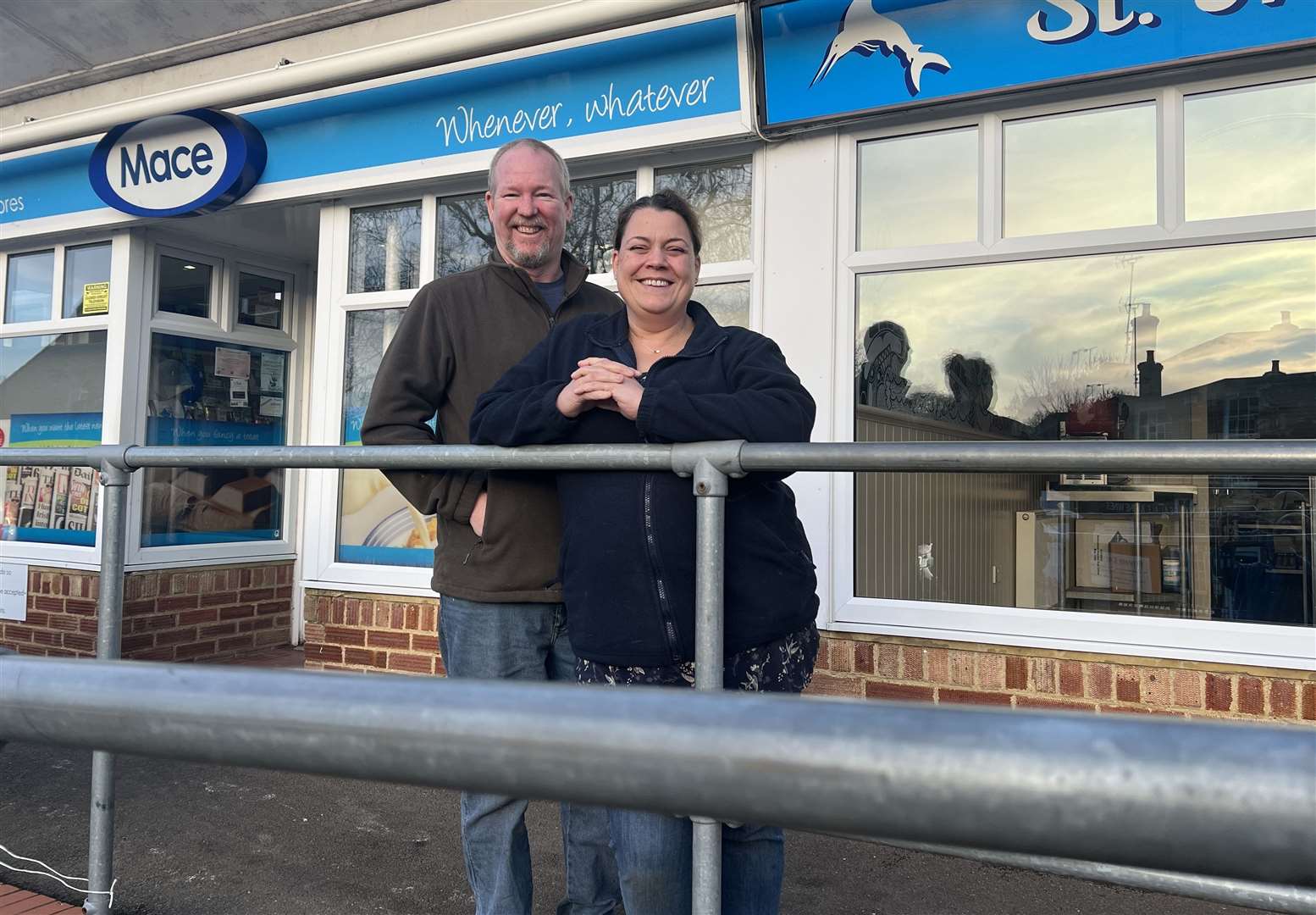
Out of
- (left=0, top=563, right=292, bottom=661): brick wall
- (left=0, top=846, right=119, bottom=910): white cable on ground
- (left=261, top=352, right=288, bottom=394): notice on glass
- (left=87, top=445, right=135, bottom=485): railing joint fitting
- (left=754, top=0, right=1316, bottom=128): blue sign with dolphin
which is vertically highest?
(left=754, top=0, right=1316, bottom=128): blue sign with dolphin

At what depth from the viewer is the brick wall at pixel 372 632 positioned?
475 centimetres

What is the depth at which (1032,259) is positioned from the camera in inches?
149

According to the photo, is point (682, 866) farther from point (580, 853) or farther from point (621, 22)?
point (621, 22)

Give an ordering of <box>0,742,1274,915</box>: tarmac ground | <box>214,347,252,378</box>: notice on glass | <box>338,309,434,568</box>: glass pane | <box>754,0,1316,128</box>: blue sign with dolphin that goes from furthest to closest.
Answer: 1. <box>214,347,252,378</box>: notice on glass
2. <box>338,309,434,568</box>: glass pane
3. <box>754,0,1316,128</box>: blue sign with dolphin
4. <box>0,742,1274,915</box>: tarmac ground

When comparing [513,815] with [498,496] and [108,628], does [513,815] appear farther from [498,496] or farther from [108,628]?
[108,628]

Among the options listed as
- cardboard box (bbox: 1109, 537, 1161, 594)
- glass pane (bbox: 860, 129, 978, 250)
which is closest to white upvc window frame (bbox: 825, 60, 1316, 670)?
glass pane (bbox: 860, 129, 978, 250)

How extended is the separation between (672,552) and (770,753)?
143 cm

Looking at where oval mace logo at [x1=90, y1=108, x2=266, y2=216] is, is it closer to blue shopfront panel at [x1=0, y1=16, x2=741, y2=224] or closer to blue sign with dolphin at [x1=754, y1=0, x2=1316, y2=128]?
blue shopfront panel at [x1=0, y1=16, x2=741, y2=224]

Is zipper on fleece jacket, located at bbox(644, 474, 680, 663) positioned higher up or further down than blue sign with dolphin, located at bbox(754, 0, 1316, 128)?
further down

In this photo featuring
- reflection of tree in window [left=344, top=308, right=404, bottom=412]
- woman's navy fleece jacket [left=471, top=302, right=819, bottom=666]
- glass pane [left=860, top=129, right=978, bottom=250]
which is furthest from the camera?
reflection of tree in window [left=344, top=308, right=404, bottom=412]

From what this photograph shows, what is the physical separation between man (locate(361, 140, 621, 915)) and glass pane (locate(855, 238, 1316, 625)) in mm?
1815

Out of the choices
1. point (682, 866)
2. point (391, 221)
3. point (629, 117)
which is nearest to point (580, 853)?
point (682, 866)

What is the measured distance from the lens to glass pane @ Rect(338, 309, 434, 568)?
499 centimetres

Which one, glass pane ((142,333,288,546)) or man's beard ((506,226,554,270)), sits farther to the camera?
glass pane ((142,333,288,546))
